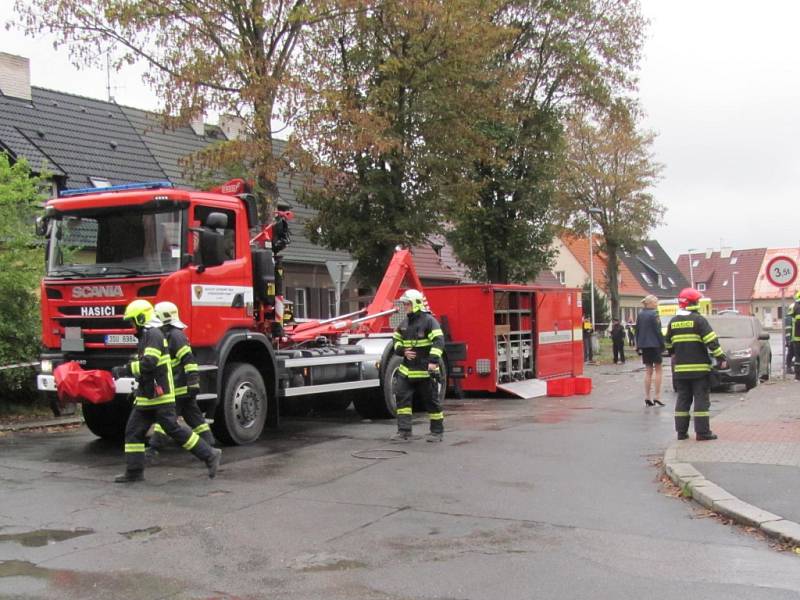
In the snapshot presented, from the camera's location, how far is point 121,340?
9.65 metres

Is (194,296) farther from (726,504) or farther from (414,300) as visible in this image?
(726,504)

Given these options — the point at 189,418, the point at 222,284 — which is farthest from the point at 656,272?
the point at 189,418

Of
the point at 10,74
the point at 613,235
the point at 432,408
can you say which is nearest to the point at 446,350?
the point at 432,408

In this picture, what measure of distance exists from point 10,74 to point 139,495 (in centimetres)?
2150

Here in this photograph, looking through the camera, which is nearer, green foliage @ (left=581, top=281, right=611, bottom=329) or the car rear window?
the car rear window

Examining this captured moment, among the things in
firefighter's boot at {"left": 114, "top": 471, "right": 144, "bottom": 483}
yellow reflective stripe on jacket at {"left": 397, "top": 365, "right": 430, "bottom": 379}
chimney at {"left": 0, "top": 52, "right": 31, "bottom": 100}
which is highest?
chimney at {"left": 0, "top": 52, "right": 31, "bottom": 100}

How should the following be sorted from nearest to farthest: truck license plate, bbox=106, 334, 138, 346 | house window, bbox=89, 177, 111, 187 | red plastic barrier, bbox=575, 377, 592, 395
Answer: truck license plate, bbox=106, 334, 138, 346, red plastic barrier, bbox=575, 377, 592, 395, house window, bbox=89, 177, 111, 187

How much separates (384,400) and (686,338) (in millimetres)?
4955

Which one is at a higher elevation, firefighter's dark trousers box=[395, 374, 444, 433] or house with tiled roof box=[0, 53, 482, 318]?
house with tiled roof box=[0, 53, 482, 318]

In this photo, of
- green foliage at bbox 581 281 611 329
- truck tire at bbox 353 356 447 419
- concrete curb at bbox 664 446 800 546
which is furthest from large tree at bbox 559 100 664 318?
concrete curb at bbox 664 446 800 546

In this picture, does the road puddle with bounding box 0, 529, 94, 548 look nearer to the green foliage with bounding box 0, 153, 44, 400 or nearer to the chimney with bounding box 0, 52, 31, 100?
the green foliage with bounding box 0, 153, 44, 400

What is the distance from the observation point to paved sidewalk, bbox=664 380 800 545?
661 centimetres

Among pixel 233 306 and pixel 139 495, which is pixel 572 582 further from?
pixel 233 306

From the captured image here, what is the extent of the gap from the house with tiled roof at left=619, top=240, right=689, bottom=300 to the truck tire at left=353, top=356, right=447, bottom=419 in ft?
205
